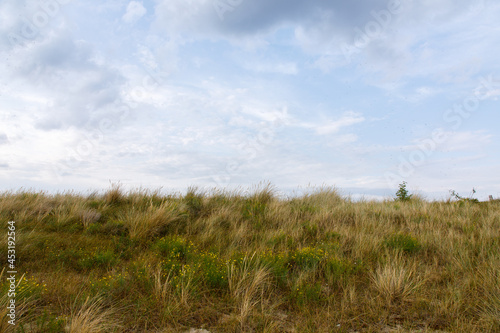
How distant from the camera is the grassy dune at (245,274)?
3.64 meters

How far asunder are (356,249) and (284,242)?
1.46 meters

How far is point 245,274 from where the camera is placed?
430 cm

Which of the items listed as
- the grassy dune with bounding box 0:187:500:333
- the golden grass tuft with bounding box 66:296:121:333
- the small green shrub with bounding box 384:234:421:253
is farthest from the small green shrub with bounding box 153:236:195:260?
the small green shrub with bounding box 384:234:421:253

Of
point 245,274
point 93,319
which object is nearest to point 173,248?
point 245,274

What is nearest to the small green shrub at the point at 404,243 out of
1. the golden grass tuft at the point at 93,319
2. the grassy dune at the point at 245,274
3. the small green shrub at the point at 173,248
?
the grassy dune at the point at 245,274

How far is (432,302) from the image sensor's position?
4.01 m

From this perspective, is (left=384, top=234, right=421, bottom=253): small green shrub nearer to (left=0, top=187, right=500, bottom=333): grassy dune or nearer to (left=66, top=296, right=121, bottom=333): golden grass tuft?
(left=0, top=187, right=500, bottom=333): grassy dune

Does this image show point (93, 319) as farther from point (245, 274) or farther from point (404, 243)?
point (404, 243)

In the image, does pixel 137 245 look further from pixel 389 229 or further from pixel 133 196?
pixel 389 229

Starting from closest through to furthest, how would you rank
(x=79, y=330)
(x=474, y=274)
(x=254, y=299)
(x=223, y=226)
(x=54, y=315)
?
1. (x=79, y=330)
2. (x=54, y=315)
3. (x=254, y=299)
4. (x=474, y=274)
5. (x=223, y=226)

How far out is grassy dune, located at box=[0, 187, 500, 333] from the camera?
3641 millimetres

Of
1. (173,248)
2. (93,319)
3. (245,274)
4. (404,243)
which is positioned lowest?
(93,319)

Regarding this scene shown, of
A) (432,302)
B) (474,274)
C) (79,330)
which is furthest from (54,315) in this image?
(474,274)

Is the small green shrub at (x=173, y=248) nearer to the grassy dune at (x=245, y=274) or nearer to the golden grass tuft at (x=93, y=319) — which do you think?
the grassy dune at (x=245, y=274)
